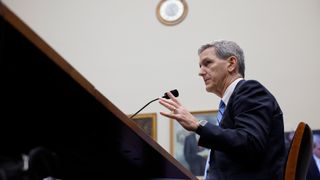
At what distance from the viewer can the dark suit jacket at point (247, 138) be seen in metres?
1.40

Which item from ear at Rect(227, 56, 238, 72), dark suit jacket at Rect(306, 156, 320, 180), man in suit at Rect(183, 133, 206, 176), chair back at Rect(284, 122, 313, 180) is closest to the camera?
chair back at Rect(284, 122, 313, 180)

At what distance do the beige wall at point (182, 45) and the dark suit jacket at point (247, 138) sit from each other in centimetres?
223

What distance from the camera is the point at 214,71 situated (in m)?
1.92

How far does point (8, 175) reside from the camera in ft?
2.61

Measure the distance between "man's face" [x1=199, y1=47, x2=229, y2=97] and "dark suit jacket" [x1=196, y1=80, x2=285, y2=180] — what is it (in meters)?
0.28

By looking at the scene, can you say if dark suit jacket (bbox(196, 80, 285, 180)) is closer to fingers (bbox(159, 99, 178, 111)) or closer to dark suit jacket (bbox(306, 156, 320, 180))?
fingers (bbox(159, 99, 178, 111))

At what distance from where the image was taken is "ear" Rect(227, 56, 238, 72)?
6.23ft

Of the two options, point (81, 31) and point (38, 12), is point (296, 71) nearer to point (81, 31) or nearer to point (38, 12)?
point (81, 31)

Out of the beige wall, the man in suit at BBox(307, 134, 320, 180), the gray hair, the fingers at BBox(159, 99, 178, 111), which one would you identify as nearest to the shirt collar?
the gray hair

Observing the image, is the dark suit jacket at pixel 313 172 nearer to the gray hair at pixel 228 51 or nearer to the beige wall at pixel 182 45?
the beige wall at pixel 182 45

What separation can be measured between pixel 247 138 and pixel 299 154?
182 mm

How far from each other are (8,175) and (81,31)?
13.8ft

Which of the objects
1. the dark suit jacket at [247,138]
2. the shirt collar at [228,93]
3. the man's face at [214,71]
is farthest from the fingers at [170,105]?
the man's face at [214,71]

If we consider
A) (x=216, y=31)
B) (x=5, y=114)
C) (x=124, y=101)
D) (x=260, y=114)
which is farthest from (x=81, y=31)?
(x=5, y=114)
